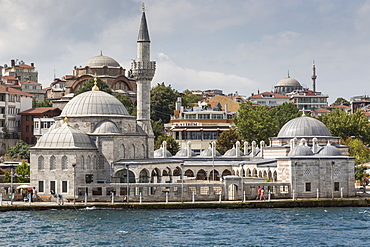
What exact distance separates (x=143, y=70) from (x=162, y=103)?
1439 inches

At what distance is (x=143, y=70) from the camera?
55719 millimetres

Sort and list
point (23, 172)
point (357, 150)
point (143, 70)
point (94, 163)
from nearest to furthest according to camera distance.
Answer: point (94, 163)
point (23, 172)
point (143, 70)
point (357, 150)

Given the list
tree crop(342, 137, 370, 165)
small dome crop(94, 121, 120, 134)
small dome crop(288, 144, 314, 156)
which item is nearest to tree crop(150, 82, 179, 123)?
tree crop(342, 137, 370, 165)

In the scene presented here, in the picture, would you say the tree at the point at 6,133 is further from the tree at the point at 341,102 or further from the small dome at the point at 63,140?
the tree at the point at 341,102

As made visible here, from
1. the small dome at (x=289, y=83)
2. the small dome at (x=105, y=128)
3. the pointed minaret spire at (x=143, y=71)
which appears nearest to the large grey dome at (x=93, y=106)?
the small dome at (x=105, y=128)

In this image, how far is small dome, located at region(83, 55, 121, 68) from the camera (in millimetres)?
95562

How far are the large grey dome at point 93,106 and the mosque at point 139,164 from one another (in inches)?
2.7

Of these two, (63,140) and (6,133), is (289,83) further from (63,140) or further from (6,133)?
(63,140)

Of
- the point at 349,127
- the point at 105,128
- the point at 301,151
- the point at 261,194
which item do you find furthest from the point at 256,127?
the point at 261,194

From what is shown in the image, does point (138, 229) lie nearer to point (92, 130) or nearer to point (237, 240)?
point (237, 240)

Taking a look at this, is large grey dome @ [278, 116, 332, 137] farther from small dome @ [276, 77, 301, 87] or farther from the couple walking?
small dome @ [276, 77, 301, 87]

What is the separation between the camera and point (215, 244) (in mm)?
33219

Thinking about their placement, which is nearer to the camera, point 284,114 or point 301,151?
point 301,151

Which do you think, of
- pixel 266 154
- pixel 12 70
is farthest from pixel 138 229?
pixel 12 70
